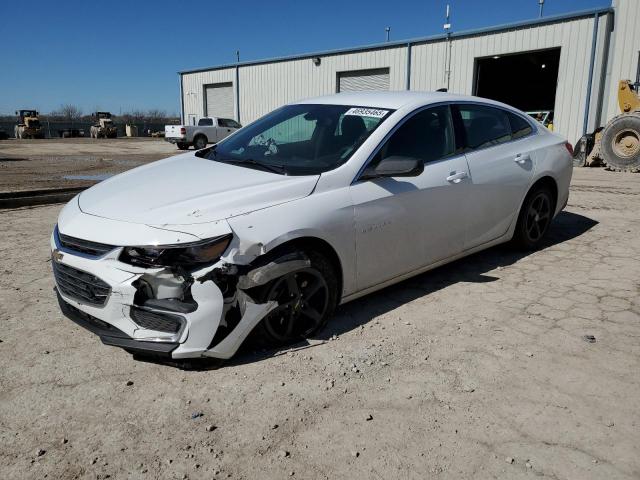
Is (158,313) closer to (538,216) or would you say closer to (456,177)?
(456,177)

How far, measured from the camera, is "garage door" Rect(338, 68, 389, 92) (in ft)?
70.0

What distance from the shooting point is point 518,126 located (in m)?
5.07

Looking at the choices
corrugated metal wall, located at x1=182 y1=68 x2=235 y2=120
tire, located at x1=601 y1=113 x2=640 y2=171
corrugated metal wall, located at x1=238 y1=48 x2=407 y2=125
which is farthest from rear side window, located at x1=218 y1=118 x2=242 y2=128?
tire, located at x1=601 y1=113 x2=640 y2=171

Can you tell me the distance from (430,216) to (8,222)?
5.49 meters

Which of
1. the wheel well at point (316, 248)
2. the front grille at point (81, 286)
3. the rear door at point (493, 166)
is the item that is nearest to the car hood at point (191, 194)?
the wheel well at point (316, 248)

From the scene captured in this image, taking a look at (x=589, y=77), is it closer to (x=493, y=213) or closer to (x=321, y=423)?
(x=493, y=213)

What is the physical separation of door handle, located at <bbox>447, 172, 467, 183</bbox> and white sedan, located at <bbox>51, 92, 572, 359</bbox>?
0.5 inches

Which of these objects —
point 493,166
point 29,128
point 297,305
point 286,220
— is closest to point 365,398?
point 297,305

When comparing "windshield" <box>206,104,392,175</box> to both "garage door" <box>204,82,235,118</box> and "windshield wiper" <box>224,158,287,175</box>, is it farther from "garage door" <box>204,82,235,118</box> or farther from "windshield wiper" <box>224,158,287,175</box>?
"garage door" <box>204,82,235,118</box>

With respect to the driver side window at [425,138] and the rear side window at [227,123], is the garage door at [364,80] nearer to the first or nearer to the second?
the rear side window at [227,123]

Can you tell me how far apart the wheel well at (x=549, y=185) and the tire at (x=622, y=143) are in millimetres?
8521

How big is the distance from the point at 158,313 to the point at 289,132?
1.99 metres

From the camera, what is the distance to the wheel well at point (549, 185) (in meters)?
5.12

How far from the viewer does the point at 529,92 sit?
32188 millimetres
